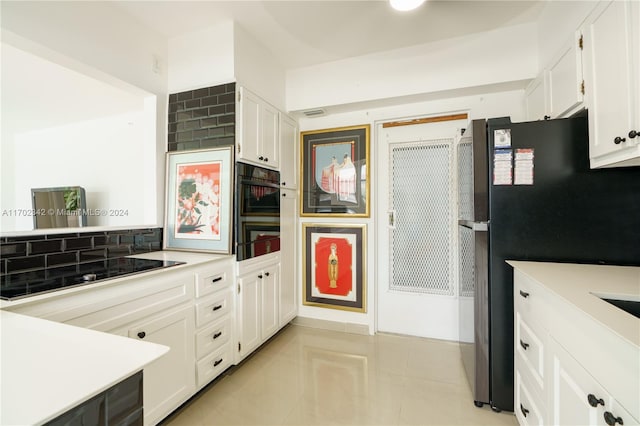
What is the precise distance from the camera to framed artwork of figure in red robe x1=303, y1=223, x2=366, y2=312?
2.94 metres

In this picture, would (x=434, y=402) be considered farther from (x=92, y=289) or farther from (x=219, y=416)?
(x=92, y=289)

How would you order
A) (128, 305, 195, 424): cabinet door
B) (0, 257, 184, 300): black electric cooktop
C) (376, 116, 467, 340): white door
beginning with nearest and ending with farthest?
(0, 257, 184, 300): black electric cooktop
(128, 305, 195, 424): cabinet door
(376, 116, 467, 340): white door

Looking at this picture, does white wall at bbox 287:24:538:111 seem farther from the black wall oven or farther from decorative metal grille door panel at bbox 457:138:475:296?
the black wall oven

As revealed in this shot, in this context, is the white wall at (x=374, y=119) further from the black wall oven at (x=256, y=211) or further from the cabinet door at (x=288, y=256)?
the black wall oven at (x=256, y=211)

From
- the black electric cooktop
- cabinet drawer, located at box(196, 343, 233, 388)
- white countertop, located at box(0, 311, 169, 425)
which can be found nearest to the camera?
white countertop, located at box(0, 311, 169, 425)

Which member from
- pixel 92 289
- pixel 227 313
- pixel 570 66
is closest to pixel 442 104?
pixel 570 66

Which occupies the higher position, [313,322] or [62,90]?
[62,90]

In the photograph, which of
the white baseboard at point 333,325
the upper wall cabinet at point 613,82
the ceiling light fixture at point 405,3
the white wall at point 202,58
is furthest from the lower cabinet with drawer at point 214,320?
the upper wall cabinet at point 613,82

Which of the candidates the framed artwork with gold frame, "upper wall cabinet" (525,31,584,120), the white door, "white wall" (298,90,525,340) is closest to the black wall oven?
the framed artwork with gold frame

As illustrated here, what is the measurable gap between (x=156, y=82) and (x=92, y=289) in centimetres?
176

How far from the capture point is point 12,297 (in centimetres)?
111

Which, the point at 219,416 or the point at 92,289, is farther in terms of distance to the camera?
the point at 219,416

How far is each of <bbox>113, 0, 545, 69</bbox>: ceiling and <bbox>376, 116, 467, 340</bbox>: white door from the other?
79 centimetres

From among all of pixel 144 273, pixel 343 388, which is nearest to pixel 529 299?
pixel 343 388
